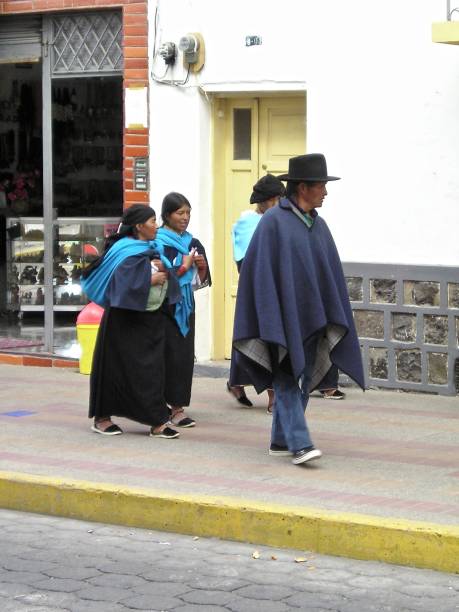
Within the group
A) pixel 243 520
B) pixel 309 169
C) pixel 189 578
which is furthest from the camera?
pixel 309 169

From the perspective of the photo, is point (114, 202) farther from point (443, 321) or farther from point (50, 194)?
point (443, 321)

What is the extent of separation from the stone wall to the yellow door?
1431 mm

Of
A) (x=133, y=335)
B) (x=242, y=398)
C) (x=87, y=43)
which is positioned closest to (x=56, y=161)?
(x=87, y=43)

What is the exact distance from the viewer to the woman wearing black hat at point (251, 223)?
430 inches

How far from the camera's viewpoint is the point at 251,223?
11312 millimetres

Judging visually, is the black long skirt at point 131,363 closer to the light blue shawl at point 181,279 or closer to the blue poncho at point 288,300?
the light blue shawl at point 181,279

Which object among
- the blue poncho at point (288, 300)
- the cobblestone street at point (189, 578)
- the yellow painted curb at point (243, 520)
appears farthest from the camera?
the blue poncho at point (288, 300)

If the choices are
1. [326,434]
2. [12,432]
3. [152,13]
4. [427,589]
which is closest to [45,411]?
[12,432]

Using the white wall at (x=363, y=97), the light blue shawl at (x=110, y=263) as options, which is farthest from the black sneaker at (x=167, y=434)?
the white wall at (x=363, y=97)

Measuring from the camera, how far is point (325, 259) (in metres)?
8.77

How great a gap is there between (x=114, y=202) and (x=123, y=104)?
97cm

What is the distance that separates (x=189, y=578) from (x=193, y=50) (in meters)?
7.00

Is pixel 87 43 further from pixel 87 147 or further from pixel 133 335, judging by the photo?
pixel 133 335

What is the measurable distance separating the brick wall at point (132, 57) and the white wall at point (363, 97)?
0.40 m
